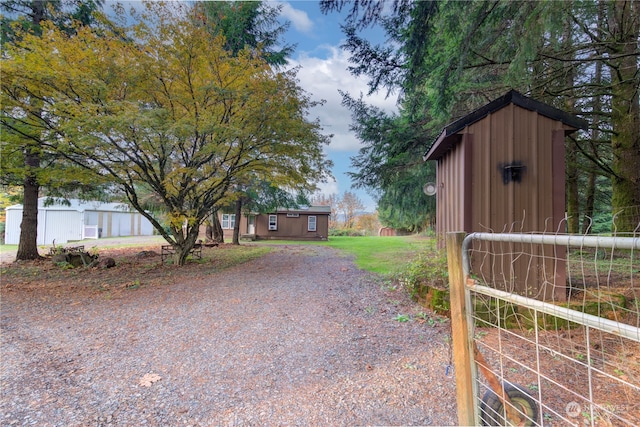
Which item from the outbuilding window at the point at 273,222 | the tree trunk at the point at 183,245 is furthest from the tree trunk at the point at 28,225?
the outbuilding window at the point at 273,222

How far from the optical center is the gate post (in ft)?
5.42

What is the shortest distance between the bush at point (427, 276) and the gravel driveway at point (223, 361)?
0.92 feet

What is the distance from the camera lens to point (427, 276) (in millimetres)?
4816

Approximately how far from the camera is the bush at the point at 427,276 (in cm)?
453

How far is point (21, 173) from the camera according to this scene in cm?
740

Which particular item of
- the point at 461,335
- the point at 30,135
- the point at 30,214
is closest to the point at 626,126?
the point at 461,335

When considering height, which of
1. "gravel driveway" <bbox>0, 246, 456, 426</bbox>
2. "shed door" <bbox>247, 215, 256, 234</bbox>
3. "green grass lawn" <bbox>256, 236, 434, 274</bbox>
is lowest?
"gravel driveway" <bbox>0, 246, 456, 426</bbox>

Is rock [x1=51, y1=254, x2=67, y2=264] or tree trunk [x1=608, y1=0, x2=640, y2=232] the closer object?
tree trunk [x1=608, y1=0, x2=640, y2=232]

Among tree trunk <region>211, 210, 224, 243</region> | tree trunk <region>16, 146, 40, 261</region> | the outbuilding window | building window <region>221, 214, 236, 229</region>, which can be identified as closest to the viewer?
tree trunk <region>16, 146, 40, 261</region>

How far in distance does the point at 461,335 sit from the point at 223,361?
2358mm

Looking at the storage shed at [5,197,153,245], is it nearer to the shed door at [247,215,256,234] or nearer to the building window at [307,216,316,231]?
the shed door at [247,215,256,234]

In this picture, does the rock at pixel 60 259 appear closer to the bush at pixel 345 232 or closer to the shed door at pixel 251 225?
the shed door at pixel 251 225

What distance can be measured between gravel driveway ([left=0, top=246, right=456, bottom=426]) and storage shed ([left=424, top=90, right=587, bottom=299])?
1712 mm

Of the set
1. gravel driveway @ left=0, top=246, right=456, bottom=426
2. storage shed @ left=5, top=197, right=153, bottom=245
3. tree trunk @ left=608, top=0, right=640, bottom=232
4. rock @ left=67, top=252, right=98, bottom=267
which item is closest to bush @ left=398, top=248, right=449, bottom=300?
gravel driveway @ left=0, top=246, right=456, bottom=426
